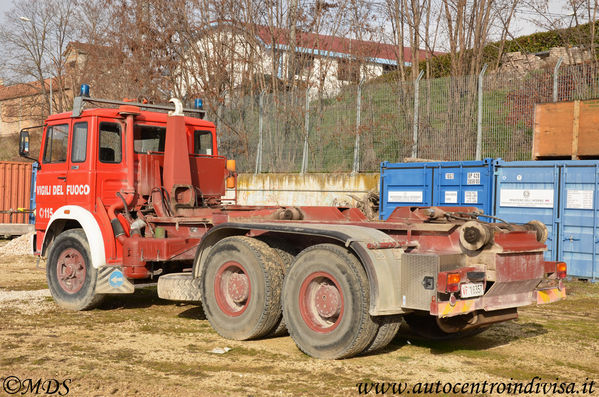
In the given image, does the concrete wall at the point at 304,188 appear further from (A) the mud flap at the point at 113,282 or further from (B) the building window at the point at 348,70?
(A) the mud flap at the point at 113,282

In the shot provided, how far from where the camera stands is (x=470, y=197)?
1388cm

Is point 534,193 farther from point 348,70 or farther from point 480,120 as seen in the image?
point 348,70

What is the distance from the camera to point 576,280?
12.6 metres

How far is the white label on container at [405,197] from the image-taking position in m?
14.7

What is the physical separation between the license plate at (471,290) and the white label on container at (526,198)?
7.60 m

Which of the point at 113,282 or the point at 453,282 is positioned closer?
the point at 453,282

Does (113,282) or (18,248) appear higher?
(113,282)

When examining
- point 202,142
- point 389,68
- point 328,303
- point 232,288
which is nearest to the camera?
point 328,303

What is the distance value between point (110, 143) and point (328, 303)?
4508mm

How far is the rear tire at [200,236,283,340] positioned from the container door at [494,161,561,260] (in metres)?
7.69

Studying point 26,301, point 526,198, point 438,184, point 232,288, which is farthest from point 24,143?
point 526,198

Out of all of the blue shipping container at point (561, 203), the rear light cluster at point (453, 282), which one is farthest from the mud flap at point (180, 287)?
the blue shipping container at point (561, 203)

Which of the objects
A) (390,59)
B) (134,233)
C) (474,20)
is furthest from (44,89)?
(134,233)

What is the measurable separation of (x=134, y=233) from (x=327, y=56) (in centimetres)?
1490
